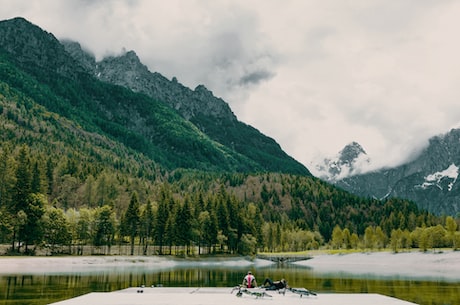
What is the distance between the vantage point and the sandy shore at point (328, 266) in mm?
99188

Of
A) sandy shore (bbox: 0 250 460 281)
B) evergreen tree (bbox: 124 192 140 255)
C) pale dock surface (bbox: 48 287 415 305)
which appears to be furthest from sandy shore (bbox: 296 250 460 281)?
pale dock surface (bbox: 48 287 415 305)

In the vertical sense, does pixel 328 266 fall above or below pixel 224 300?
below

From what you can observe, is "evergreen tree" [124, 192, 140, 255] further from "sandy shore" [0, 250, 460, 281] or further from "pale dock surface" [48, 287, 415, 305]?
"pale dock surface" [48, 287, 415, 305]

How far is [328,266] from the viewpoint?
5930 inches

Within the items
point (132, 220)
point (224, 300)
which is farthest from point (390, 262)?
point (224, 300)

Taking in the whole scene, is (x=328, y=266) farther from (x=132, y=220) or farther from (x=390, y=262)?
(x=132, y=220)

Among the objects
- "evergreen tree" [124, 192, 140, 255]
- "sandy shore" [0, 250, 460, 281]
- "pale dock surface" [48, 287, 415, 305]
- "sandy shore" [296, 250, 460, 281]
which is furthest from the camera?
"evergreen tree" [124, 192, 140, 255]

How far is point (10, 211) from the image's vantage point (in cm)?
13050

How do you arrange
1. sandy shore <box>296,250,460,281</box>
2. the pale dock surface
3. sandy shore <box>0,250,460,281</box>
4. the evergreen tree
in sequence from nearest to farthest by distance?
the pale dock surface, sandy shore <box>0,250,460,281</box>, sandy shore <box>296,250,460,281</box>, the evergreen tree

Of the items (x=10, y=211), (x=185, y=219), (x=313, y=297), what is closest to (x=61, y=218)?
(x=10, y=211)

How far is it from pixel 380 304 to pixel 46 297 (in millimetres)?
30295

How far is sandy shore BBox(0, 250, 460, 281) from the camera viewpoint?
325ft

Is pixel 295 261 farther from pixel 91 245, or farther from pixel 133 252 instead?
pixel 91 245

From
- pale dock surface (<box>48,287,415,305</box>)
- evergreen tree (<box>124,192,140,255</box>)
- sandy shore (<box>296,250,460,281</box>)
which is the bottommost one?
sandy shore (<box>296,250,460,281</box>)
